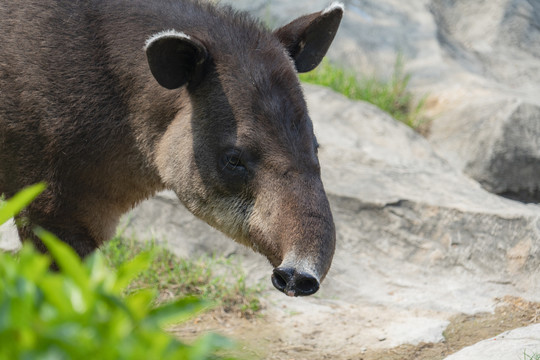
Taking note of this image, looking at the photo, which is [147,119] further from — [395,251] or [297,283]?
[395,251]

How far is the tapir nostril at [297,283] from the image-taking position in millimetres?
3869

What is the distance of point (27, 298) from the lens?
156 cm

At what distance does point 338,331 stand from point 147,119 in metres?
2.66

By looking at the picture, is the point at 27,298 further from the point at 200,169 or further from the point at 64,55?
the point at 64,55

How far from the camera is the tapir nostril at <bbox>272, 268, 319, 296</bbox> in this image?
387 centimetres

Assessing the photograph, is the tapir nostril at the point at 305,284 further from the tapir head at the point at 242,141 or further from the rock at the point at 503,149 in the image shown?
the rock at the point at 503,149

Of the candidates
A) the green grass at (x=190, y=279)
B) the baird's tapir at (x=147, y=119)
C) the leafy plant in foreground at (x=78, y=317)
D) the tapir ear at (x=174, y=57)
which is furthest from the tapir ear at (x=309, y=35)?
the leafy plant in foreground at (x=78, y=317)

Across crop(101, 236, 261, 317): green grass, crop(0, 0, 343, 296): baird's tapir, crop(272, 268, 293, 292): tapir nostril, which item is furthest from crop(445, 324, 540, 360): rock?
crop(101, 236, 261, 317): green grass

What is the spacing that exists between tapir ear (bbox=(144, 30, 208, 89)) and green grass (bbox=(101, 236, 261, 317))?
7.19 feet

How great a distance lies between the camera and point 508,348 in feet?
15.8

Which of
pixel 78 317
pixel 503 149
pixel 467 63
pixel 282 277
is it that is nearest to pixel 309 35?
pixel 282 277

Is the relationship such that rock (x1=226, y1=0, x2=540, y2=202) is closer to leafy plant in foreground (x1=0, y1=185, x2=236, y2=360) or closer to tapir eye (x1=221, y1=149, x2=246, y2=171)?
tapir eye (x1=221, y1=149, x2=246, y2=171)

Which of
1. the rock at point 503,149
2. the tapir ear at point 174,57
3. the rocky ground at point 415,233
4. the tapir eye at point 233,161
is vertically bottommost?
the rock at point 503,149

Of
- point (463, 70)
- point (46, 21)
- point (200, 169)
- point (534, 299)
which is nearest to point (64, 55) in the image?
point (46, 21)
